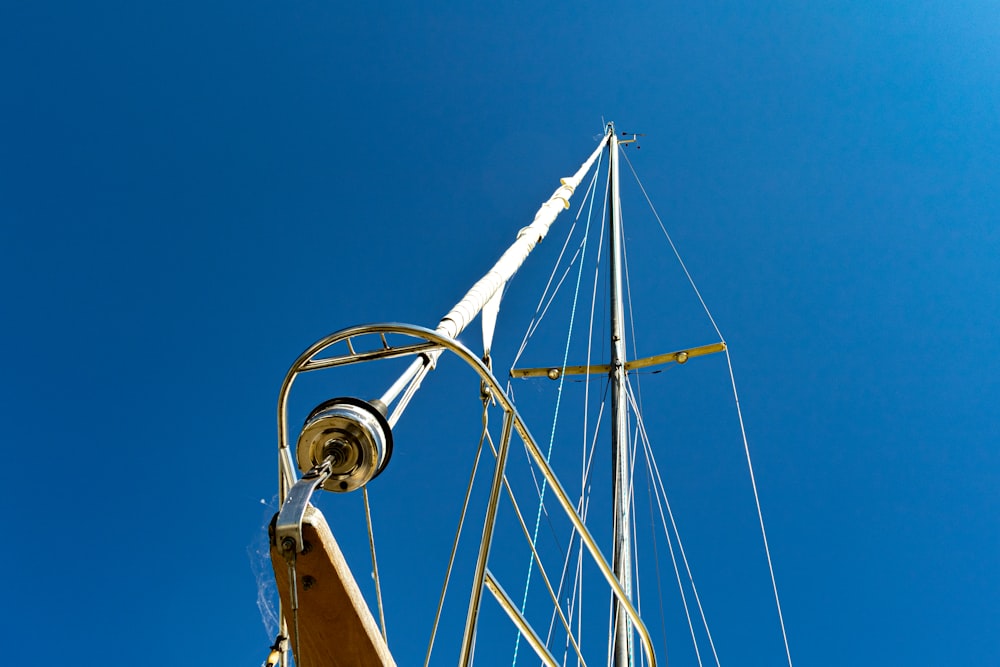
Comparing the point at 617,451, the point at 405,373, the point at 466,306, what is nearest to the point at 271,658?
the point at 405,373

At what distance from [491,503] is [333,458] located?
2.66 ft

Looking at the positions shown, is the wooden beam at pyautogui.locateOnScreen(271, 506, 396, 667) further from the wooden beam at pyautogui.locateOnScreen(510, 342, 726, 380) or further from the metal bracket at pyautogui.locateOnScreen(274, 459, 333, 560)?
the wooden beam at pyautogui.locateOnScreen(510, 342, 726, 380)

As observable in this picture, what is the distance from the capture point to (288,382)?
8.21 feet

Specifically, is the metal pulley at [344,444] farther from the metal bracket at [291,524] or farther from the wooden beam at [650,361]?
the wooden beam at [650,361]

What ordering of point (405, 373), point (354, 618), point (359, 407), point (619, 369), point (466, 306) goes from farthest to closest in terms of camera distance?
point (619, 369) → point (466, 306) → point (405, 373) → point (359, 407) → point (354, 618)

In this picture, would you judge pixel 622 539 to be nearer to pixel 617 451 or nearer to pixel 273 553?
pixel 617 451

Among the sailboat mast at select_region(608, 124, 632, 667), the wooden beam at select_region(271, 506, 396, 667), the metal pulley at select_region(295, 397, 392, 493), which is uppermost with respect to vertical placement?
the sailboat mast at select_region(608, 124, 632, 667)

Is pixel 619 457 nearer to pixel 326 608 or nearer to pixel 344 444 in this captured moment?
pixel 344 444

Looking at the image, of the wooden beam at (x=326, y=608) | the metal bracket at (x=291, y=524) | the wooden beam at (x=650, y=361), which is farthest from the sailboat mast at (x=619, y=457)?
the metal bracket at (x=291, y=524)

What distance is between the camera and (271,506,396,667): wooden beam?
1.83 metres

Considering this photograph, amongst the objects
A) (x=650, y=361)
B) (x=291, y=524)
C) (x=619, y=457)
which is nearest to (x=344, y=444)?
(x=291, y=524)

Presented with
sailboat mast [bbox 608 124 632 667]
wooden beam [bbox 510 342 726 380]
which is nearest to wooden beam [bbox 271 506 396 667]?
sailboat mast [bbox 608 124 632 667]

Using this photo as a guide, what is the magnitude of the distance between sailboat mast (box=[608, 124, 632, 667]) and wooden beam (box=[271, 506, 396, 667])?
144 inches

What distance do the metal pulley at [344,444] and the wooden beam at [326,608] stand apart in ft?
0.95
